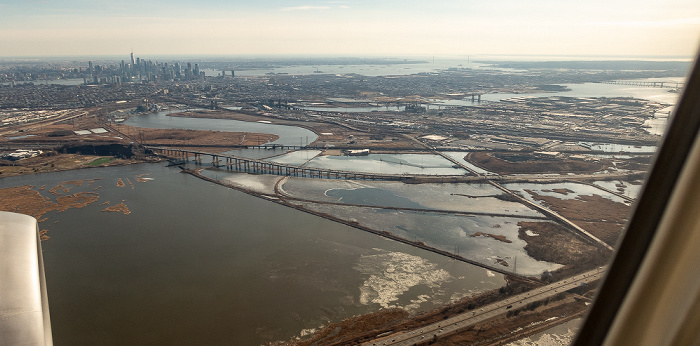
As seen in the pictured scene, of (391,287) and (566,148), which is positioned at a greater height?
(391,287)

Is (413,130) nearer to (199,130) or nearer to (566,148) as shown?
(566,148)

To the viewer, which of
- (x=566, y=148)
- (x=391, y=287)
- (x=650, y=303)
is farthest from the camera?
(x=566, y=148)

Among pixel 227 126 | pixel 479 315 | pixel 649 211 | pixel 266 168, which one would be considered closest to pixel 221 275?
pixel 479 315

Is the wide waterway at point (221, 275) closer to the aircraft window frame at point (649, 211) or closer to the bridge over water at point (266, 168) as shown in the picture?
the bridge over water at point (266, 168)

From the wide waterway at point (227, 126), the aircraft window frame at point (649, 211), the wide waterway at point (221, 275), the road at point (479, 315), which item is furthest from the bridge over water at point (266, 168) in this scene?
the aircraft window frame at point (649, 211)

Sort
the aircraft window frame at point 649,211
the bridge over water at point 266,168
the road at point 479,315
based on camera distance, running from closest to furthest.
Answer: the aircraft window frame at point 649,211 → the road at point 479,315 → the bridge over water at point 266,168

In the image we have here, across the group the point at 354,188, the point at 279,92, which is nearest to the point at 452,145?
the point at 354,188

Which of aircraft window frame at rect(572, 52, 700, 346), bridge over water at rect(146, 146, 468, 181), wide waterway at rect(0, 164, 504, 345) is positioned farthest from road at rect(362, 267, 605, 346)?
bridge over water at rect(146, 146, 468, 181)
